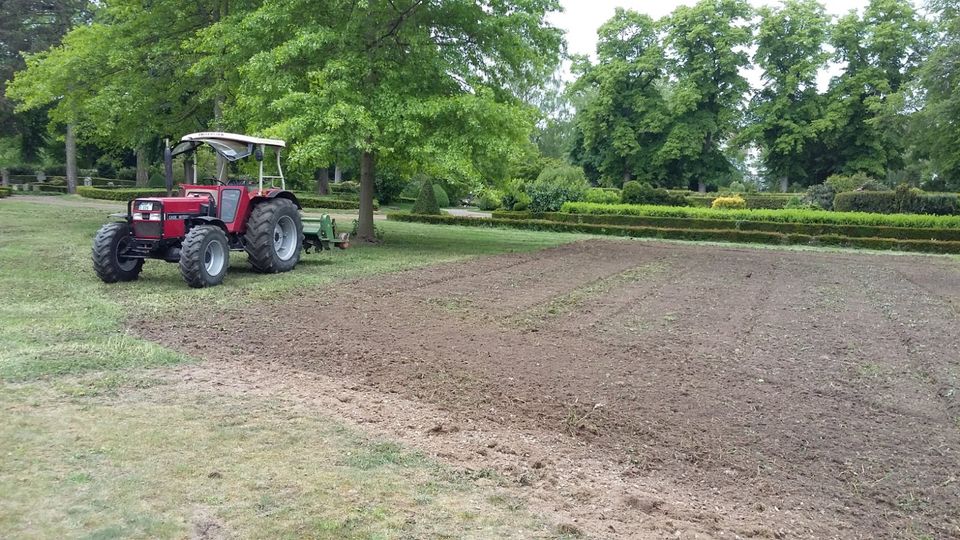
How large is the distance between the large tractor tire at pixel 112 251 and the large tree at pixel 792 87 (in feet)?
138

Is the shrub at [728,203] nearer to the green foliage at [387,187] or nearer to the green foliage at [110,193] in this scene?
the green foliage at [387,187]

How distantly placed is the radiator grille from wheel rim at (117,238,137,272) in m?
0.28

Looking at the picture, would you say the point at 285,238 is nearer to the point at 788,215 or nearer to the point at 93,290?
the point at 93,290

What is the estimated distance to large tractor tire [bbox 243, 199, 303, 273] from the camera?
10727 mm

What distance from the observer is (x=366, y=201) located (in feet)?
56.7

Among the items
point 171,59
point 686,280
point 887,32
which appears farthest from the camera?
point 887,32

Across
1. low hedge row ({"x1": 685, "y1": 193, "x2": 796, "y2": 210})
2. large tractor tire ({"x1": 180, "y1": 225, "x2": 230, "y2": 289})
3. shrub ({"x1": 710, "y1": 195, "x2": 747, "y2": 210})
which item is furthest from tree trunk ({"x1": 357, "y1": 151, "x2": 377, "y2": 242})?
low hedge row ({"x1": 685, "y1": 193, "x2": 796, "y2": 210})

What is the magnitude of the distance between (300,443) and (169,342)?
10.2 ft

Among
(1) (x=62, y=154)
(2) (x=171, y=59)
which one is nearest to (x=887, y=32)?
(2) (x=171, y=59)

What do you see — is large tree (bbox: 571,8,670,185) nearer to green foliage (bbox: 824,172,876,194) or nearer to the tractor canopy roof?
green foliage (bbox: 824,172,876,194)

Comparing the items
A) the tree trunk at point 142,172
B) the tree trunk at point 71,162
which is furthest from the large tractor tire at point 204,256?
the tree trunk at point 142,172

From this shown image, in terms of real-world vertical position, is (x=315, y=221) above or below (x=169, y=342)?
above

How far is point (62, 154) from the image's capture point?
4872 cm

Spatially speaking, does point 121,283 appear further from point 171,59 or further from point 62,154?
point 62,154
